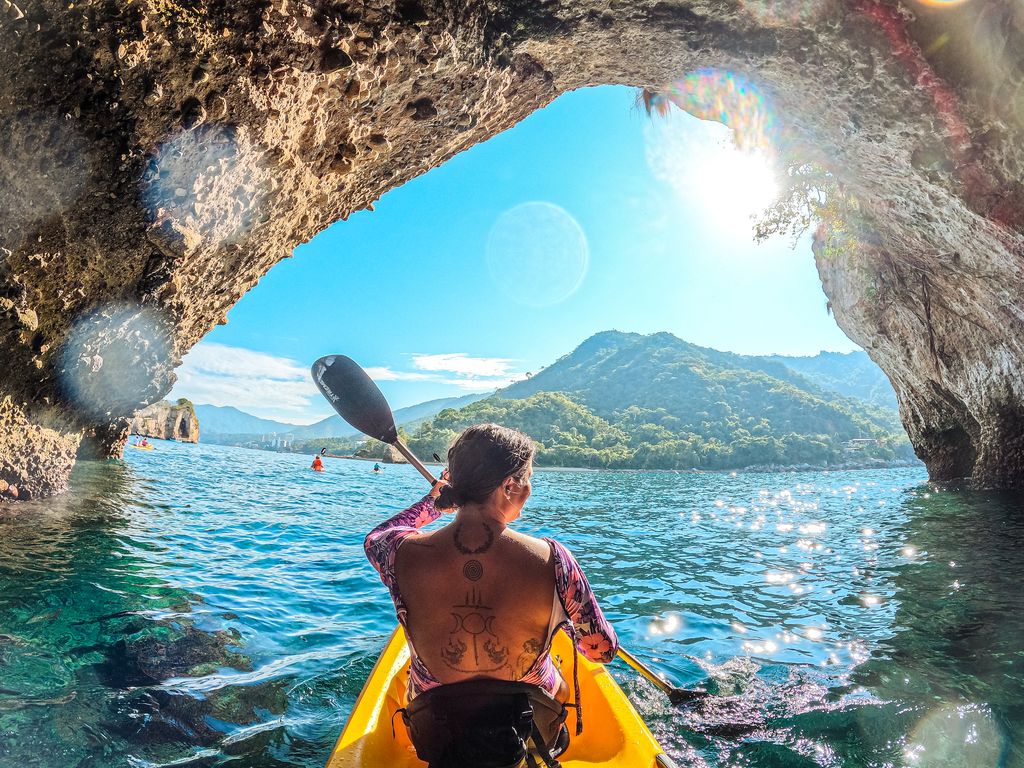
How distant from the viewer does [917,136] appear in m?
6.62

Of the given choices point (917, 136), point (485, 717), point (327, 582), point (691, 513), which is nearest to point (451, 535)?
point (485, 717)

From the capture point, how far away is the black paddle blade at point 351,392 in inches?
195

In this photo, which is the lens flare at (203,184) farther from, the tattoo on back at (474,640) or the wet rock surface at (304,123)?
the tattoo on back at (474,640)

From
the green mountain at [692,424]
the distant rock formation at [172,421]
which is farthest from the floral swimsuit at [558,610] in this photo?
the distant rock formation at [172,421]

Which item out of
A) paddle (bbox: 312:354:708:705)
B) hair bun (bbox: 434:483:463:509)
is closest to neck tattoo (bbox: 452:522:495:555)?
hair bun (bbox: 434:483:463:509)

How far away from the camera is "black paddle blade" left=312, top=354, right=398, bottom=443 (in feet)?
16.3

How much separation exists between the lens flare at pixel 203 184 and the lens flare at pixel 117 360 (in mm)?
1497

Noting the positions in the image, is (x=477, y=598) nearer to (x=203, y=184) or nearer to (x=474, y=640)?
(x=474, y=640)

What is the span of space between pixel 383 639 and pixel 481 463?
13.5ft

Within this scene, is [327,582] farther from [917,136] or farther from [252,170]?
[917,136]

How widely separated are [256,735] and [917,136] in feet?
30.7

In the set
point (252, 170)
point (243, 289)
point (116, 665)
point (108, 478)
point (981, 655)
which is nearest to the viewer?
point (116, 665)

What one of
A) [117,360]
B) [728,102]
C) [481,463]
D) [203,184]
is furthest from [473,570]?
[728,102]

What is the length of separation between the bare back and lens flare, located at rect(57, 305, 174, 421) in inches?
224
